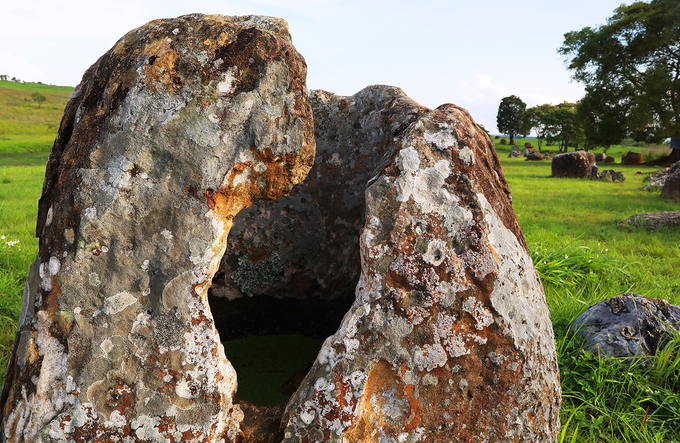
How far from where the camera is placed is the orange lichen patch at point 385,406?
2070 mm

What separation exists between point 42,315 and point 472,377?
205 cm

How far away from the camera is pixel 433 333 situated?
7.05 ft

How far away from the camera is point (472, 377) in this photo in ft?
7.22

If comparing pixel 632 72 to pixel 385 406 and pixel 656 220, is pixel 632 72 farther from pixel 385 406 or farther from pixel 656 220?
pixel 385 406

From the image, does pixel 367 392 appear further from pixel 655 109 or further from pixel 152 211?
pixel 655 109

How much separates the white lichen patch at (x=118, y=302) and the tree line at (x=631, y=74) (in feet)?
96.6

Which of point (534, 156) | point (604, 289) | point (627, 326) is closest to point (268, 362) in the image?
point (627, 326)

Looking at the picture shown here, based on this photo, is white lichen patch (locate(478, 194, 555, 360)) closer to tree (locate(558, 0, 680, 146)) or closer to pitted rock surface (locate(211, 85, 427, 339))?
pitted rock surface (locate(211, 85, 427, 339))

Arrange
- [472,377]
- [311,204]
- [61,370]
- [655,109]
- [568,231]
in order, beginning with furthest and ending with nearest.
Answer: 1. [655,109]
2. [568,231]
3. [311,204]
4. [472,377]
5. [61,370]

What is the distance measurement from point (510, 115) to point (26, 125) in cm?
5126

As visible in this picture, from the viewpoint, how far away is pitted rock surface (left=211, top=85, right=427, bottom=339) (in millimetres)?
3854

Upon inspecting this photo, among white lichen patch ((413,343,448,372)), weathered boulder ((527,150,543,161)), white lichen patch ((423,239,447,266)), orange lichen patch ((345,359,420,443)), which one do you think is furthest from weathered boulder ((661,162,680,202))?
weathered boulder ((527,150,543,161))

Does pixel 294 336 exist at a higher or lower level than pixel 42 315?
lower

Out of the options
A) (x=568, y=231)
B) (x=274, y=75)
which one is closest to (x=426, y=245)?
(x=274, y=75)
